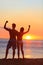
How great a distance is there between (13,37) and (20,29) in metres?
0.57

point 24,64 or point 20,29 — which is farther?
point 20,29

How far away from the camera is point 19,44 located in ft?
42.9

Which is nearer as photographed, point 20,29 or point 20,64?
point 20,64

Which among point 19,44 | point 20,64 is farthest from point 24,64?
point 19,44

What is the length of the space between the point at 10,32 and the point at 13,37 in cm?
27

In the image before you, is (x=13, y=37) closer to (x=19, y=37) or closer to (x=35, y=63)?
(x=19, y=37)

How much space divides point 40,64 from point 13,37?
67.7 inches

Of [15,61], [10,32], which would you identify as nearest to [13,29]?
[10,32]

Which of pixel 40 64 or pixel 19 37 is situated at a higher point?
pixel 19 37

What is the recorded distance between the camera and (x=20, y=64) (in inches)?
484

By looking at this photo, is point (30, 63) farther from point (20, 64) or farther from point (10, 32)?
point (10, 32)

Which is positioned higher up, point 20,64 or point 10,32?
point 10,32

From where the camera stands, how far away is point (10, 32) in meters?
12.9

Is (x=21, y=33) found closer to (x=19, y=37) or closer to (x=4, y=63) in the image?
(x=19, y=37)
